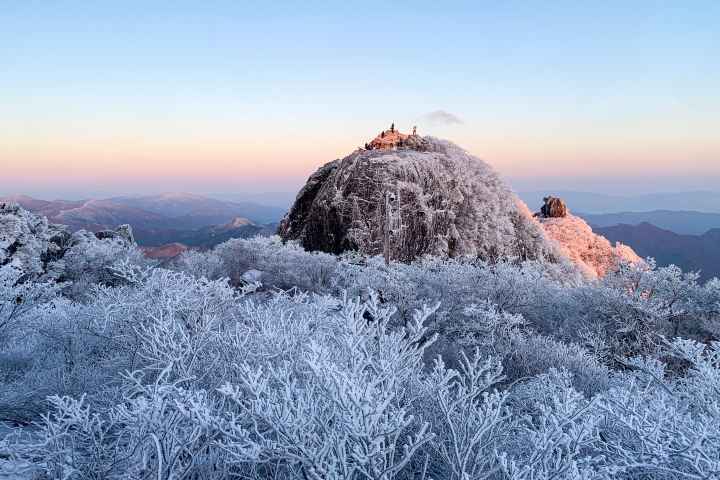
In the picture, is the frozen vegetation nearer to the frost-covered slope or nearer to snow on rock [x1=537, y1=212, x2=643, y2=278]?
the frost-covered slope

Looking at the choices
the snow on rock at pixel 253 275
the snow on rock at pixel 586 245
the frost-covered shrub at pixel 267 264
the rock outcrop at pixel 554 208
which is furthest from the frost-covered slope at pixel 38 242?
the rock outcrop at pixel 554 208

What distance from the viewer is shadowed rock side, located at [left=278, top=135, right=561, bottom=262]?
22719mm

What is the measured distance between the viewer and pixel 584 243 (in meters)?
32.5

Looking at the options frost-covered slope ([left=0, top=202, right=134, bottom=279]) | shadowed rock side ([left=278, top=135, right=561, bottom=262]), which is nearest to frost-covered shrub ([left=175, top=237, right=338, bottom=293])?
shadowed rock side ([left=278, top=135, right=561, bottom=262])

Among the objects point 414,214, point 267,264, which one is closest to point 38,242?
point 267,264

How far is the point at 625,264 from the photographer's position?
11703mm

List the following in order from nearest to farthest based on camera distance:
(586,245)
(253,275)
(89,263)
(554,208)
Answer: (253,275) → (89,263) → (586,245) → (554,208)

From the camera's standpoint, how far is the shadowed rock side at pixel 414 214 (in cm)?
2272

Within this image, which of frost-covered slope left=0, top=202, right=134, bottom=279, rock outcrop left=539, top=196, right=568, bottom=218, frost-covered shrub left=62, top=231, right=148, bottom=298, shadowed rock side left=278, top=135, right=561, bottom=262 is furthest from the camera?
rock outcrop left=539, top=196, right=568, bottom=218

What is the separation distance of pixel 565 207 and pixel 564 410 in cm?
3629

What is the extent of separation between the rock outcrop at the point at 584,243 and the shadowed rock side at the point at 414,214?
700cm

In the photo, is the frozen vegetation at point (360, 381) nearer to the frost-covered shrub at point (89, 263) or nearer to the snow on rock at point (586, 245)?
the frost-covered shrub at point (89, 263)

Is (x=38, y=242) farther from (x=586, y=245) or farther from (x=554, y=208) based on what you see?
(x=554, y=208)

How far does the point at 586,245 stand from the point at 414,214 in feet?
53.5
